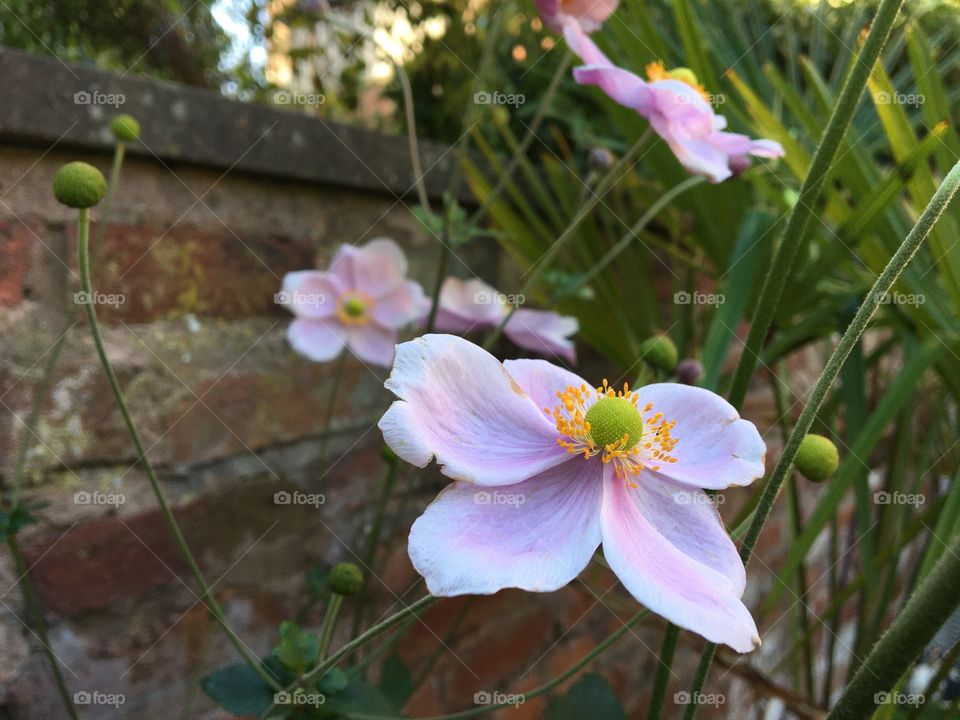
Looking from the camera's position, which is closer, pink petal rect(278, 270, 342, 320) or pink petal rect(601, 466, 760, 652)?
pink petal rect(601, 466, 760, 652)

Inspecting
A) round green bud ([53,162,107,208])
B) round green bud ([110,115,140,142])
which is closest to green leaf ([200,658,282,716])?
round green bud ([53,162,107,208])

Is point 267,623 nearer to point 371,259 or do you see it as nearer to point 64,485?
point 64,485

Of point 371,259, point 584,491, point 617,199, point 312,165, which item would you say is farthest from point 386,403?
point 584,491

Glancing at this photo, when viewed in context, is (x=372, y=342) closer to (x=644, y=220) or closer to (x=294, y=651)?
(x=644, y=220)

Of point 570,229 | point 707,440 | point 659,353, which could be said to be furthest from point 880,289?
point 570,229

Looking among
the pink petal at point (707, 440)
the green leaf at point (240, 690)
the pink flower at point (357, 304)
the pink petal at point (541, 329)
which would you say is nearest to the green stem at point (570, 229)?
the pink petal at point (541, 329)

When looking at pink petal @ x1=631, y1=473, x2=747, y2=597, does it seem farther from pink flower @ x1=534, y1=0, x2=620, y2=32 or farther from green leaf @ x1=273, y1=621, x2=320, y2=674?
pink flower @ x1=534, y1=0, x2=620, y2=32
